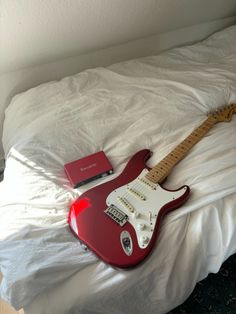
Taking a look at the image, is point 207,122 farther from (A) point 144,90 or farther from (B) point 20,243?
(B) point 20,243

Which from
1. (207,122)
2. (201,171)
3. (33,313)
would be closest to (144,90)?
(207,122)

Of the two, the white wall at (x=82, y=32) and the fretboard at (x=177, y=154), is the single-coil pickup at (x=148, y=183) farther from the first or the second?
the white wall at (x=82, y=32)

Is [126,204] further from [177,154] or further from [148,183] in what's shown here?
[177,154]

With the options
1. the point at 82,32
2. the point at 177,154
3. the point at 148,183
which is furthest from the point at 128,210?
the point at 82,32

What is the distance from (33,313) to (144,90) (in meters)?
1.05

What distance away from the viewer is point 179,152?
40.5 inches

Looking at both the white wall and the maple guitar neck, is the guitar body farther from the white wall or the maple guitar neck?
the white wall

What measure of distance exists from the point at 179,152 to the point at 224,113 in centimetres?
33

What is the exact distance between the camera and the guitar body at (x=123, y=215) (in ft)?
2.53

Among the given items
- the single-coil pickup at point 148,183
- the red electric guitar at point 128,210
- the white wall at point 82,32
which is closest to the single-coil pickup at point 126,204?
the red electric guitar at point 128,210

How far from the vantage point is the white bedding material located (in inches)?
28.7

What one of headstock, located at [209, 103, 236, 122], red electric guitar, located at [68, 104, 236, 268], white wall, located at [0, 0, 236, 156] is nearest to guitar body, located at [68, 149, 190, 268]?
red electric guitar, located at [68, 104, 236, 268]

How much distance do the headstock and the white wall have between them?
2.29 ft

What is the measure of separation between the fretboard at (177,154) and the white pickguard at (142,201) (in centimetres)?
3
